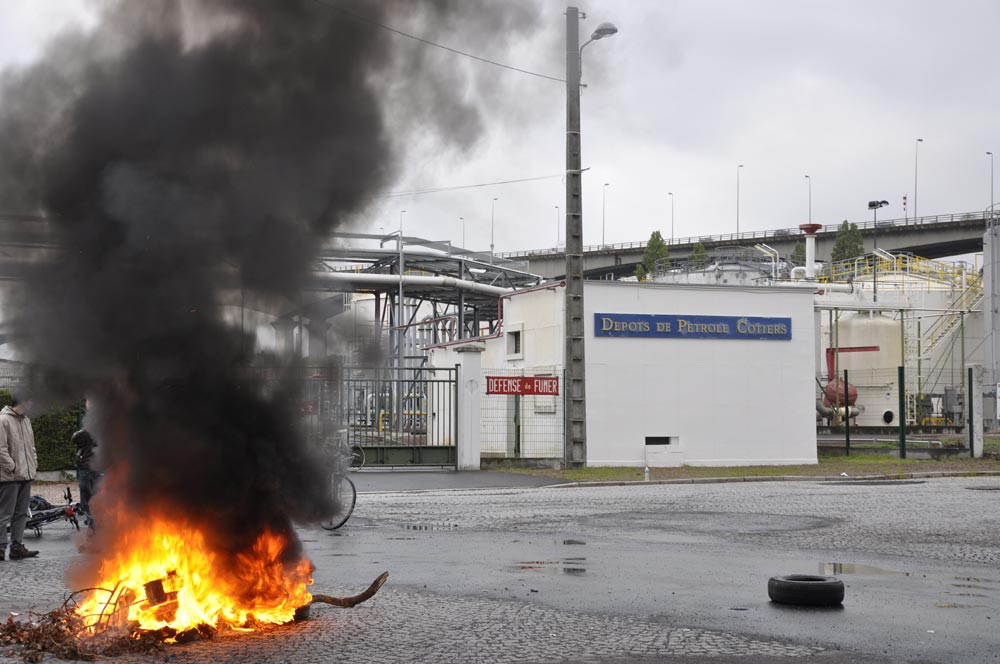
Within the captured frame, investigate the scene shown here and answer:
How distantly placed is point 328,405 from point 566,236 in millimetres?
16450

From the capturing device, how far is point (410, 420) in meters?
26.1

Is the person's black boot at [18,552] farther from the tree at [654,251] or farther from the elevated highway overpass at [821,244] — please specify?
the tree at [654,251]

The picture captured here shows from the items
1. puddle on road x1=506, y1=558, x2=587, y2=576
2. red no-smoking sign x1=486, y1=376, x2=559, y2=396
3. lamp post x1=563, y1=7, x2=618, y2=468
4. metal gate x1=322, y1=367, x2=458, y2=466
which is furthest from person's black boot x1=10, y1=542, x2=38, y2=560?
red no-smoking sign x1=486, y1=376, x2=559, y2=396

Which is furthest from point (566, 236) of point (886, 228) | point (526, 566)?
point (886, 228)

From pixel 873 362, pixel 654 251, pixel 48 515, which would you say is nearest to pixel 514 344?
pixel 48 515

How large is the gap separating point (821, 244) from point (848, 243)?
23.0ft

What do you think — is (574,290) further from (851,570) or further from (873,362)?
(873,362)

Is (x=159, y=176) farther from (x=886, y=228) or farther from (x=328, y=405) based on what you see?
(x=886, y=228)

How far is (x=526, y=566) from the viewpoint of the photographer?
1026cm

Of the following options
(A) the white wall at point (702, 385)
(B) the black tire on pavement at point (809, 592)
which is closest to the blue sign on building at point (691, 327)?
(A) the white wall at point (702, 385)

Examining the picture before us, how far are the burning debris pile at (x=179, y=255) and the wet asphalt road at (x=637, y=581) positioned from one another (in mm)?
740

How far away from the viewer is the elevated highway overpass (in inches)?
3044

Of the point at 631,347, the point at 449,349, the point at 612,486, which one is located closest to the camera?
the point at 612,486

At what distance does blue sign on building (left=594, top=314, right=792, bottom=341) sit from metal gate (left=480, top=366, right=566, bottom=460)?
1968 millimetres
